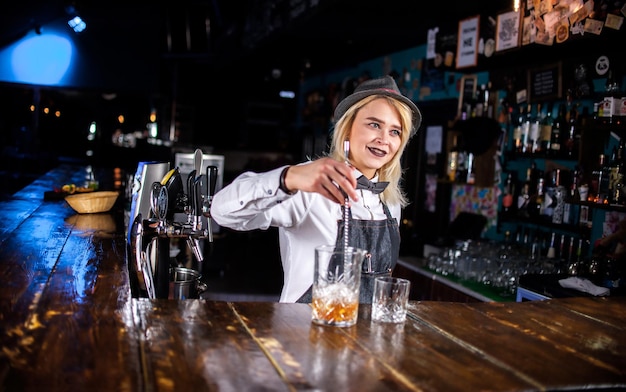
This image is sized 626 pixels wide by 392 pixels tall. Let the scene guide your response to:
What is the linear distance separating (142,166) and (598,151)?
2804 millimetres

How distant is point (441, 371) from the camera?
1.32m

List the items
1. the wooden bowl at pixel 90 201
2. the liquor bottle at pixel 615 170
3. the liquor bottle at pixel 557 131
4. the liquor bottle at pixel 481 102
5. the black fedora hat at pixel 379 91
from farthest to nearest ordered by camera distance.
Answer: the liquor bottle at pixel 481 102 < the liquor bottle at pixel 557 131 < the liquor bottle at pixel 615 170 < the wooden bowl at pixel 90 201 < the black fedora hat at pixel 379 91

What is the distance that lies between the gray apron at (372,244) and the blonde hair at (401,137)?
0.16 meters

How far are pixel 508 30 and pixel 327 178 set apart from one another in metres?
2.91

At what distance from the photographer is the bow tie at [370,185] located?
2359mm

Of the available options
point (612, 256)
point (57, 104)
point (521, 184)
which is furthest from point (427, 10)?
point (57, 104)

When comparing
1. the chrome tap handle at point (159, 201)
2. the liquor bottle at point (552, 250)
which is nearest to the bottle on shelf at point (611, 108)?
the liquor bottle at point (552, 250)

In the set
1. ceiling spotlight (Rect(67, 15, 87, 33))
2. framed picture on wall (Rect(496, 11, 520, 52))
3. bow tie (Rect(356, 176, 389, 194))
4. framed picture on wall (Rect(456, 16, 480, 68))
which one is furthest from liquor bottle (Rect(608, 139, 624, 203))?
ceiling spotlight (Rect(67, 15, 87, 33))

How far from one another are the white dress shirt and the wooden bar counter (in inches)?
15.3

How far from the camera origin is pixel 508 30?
4160 mm

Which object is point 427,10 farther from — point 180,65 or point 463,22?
point 180,65

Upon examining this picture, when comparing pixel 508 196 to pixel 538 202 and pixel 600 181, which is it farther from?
pixel 600 181

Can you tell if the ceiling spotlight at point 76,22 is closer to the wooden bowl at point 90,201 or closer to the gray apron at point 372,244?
the wooden bowl at point 90,201

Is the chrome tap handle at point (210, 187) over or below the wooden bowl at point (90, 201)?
over
